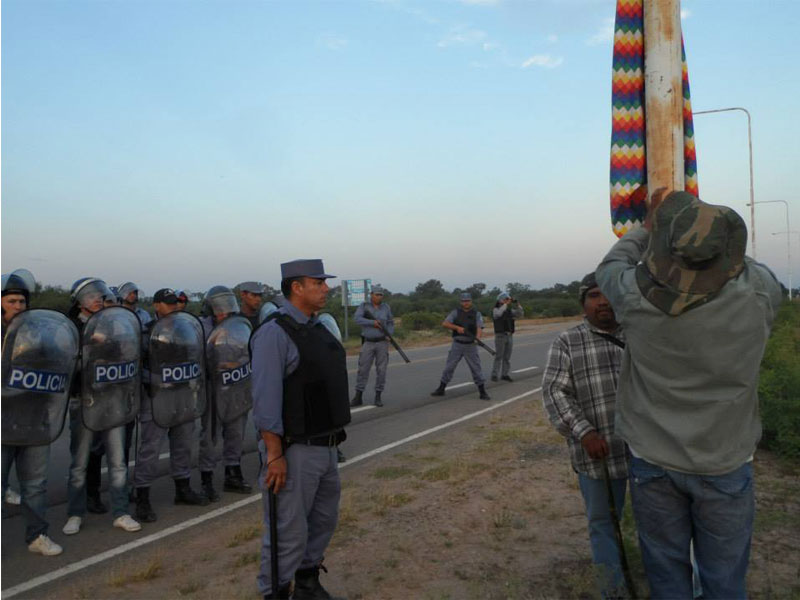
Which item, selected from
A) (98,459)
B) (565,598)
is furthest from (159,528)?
(565,598)

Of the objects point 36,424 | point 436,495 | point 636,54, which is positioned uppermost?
point 636,54

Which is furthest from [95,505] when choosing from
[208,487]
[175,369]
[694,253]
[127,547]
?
[694,253]

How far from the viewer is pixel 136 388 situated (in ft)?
17.0

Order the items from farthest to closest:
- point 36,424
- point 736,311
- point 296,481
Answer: point 36,424 → point 296,481 → point 736,311

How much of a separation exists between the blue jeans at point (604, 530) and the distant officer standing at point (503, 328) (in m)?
9.93

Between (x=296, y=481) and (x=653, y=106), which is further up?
(x=653, y=106)

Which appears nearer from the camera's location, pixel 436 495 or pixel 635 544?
pixel 635 544

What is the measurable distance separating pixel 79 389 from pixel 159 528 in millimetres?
1240

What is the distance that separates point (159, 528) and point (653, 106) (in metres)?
4.55

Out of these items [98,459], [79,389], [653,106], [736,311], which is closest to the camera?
[736,311]

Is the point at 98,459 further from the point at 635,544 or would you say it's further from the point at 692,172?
the point at 692,172

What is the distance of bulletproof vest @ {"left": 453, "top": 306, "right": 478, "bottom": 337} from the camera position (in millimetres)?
11383

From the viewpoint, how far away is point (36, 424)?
454 centimetres

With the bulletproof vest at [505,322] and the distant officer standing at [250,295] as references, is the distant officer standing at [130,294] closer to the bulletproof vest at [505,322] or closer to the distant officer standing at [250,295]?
the distant officer standing at [250,295]
